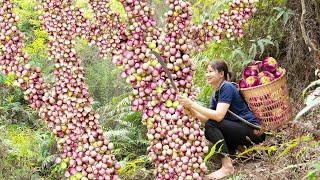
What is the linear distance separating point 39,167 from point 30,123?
1.54 meters

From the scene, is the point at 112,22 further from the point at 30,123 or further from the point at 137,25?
the point at 30,123

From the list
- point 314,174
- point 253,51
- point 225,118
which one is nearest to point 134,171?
point 225,118

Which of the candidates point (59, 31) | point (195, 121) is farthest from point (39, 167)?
point (195, 121)

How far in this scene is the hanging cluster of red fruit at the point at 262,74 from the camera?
3.98m

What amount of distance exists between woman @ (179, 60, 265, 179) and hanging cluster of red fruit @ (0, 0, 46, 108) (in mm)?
1174

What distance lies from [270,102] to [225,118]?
35 centimetres

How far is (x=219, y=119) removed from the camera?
12.5ft

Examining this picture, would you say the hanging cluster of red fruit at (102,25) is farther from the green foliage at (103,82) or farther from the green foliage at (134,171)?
the green foliage at (103,82)

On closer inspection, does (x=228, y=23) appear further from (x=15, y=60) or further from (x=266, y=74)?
(x=15, y=60)

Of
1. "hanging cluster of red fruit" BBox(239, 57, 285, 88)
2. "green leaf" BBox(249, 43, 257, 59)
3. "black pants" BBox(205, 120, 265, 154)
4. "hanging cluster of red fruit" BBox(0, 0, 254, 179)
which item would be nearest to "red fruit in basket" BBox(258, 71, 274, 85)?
"hanging cluster of red fruit" BBox(239, 57, 285, 88)

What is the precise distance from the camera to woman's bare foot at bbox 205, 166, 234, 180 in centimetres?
372

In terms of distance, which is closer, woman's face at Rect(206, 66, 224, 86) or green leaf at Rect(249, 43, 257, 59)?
woman's face at Rect(206, 66, 224, 86)

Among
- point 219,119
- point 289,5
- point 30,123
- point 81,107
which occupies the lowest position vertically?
point 30,123

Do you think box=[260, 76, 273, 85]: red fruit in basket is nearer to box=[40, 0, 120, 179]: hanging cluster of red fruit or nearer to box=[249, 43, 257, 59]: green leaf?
box=[249, 43, 257, 59]: green leaf
